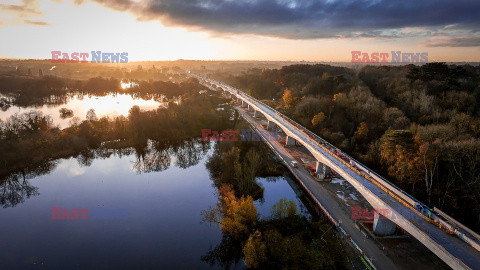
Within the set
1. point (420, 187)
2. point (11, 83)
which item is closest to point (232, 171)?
point (420, 187)

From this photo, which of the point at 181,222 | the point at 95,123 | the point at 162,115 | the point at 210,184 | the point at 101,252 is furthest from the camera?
the point at 162,115

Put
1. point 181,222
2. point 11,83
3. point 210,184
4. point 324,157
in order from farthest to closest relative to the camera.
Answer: point 11,83 < point 210,184 < point 324,157 < point 181,222

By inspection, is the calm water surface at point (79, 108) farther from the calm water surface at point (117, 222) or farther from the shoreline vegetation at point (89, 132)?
the calm water surface at point (117, 222)

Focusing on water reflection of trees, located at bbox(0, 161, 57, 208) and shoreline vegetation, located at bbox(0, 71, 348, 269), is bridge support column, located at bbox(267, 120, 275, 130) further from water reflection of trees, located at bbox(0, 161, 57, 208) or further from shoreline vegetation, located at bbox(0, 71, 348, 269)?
water reflection of trees, located at bbox(0, 161, 57, 208)

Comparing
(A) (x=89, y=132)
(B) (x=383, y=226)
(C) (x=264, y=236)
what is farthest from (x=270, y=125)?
(C) (x=264, y=236)

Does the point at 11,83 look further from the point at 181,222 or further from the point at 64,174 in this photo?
the point at 181,222


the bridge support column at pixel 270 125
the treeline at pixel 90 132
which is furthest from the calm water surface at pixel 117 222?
the bridge support column at pixel 270 125

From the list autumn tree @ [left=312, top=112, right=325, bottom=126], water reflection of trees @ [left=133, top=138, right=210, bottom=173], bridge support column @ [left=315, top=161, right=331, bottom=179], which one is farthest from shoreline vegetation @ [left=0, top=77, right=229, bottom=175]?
bridge support column @ [left=315, top=161, right=331, bottom=179]

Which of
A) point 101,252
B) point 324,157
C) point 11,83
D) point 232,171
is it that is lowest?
point 101,252
